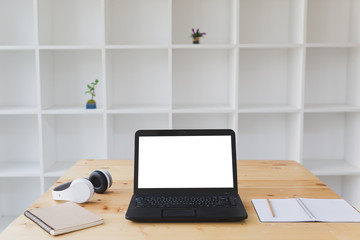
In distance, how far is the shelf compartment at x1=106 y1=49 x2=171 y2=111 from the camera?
3271mm

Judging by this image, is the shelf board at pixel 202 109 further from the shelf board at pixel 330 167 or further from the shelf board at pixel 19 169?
the shelf board at pixel 19 169

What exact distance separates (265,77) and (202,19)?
0.67m

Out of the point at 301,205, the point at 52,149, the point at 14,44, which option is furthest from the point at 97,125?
the point at 301,205

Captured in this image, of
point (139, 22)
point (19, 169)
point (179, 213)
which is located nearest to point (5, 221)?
point (19, 169)

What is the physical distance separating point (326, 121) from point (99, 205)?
2.44 meters

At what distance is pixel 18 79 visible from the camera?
3.27 meters

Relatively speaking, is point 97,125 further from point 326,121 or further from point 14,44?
point 326,121

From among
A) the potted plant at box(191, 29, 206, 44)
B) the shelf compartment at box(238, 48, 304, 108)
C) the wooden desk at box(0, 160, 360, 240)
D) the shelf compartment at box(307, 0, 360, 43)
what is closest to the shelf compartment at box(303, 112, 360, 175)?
the shelf compartment at box(238, 48, 304, 108)

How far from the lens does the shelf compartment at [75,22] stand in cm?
323

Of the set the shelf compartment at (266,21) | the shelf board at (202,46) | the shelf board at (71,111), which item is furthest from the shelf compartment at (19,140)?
the shelf compartment at (266,21)

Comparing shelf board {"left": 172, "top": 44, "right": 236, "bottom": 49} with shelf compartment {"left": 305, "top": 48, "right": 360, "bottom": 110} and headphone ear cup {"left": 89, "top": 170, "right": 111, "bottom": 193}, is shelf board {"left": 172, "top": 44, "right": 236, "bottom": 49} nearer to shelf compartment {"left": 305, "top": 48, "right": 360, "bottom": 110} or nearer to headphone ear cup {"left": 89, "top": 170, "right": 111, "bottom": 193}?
shelf compartment {"left": 305, "top": 48, "right": 360, "bottom": 110}

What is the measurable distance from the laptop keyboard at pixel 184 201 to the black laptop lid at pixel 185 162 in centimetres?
4

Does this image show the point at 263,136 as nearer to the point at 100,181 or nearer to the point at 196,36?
the point at 196,36

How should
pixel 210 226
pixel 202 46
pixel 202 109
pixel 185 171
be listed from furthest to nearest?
pixel 202 109 → pixel 202 46 → pixel 185 171 → pixel 210 226
